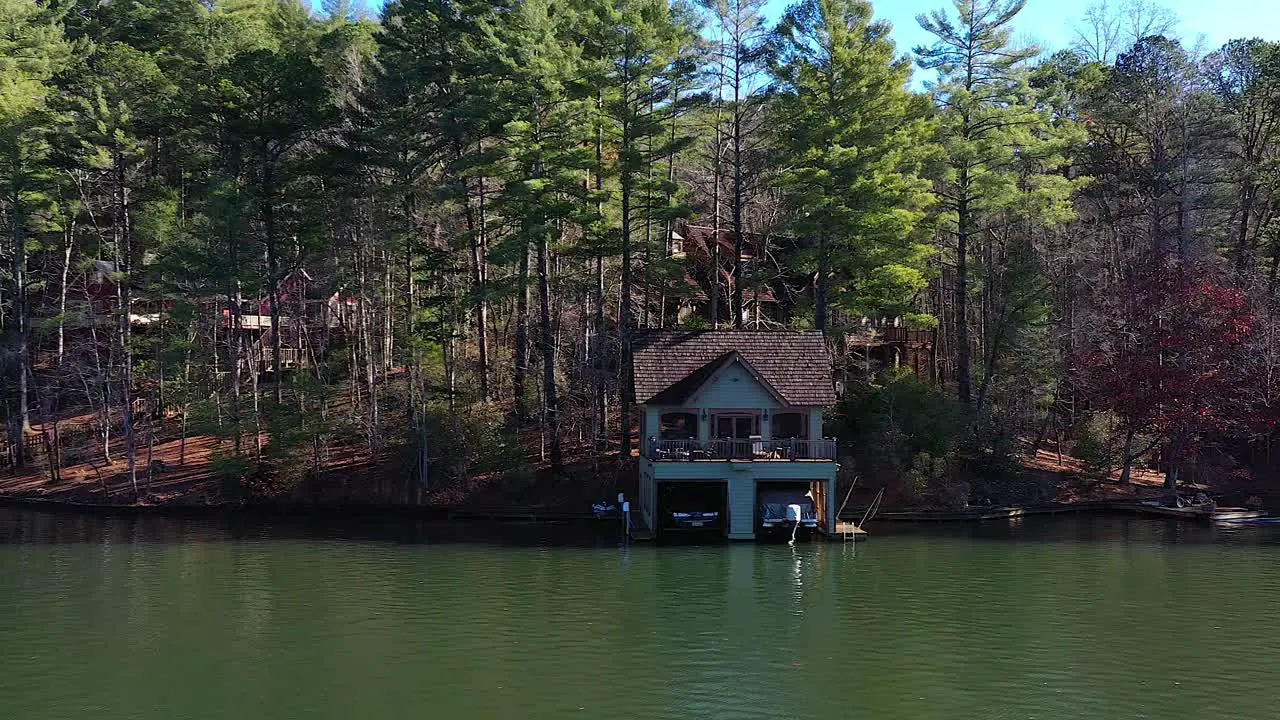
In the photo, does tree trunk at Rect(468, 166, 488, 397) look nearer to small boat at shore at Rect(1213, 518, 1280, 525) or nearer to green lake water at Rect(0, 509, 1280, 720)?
green lake water at Rect(0, 509, 1280, 720)

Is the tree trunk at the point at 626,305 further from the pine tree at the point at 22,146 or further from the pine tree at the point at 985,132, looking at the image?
the pine tree at the point at 22,146

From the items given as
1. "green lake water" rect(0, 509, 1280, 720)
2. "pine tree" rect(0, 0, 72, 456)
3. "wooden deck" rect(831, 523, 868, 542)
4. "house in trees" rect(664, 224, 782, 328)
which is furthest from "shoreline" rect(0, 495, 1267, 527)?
"house in trees" rect(664, 224, 782, 328)

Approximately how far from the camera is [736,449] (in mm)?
34438

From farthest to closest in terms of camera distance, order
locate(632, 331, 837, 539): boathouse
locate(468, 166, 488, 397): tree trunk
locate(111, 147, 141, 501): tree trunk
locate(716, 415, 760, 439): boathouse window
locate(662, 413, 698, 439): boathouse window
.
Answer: locate(111, 147, 141, 501): tree trunk
locate(468, 166, 488, 397): tree trunk
locate(662, 413, 698, 439): boathouse window
locate(716, 415, 760, 439): boathouse window
locate(632, 331, 837, 539): boathouse

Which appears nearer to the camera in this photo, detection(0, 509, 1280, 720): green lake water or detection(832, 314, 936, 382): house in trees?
detection(0, 509, 1280, 720): green lake water

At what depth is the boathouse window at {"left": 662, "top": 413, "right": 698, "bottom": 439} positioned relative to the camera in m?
36.0

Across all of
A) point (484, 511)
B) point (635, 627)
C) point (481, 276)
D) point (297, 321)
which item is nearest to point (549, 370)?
point (484, 511)

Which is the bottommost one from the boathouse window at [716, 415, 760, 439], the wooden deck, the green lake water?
the green lake water

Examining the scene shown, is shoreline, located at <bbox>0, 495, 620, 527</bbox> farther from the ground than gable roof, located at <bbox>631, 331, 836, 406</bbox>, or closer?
closer

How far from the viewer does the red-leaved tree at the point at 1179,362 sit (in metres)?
40.2

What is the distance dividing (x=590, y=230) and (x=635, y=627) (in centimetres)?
2125

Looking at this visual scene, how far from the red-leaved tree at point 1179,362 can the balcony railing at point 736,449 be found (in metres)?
14.6

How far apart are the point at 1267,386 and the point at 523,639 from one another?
33.8 m

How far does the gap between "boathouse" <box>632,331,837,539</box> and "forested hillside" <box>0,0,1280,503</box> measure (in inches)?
230
